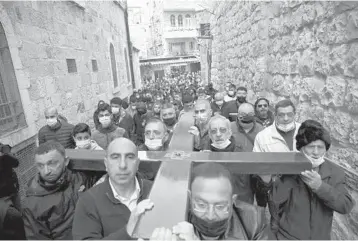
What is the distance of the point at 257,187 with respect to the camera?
2.35 m

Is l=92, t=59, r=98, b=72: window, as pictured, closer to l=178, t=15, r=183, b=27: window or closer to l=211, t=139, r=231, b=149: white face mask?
l=211, t=139, r=231, b=149: white face mask

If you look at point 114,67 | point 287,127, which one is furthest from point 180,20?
point 287,127

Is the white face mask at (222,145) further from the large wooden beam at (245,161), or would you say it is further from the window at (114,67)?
the window at (114,67)

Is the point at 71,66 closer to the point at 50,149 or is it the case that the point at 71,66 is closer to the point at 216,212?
the point at 50,149

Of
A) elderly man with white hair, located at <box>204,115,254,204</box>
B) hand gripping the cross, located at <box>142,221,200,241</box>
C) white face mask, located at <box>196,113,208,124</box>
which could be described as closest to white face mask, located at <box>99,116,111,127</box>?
white face mask, located at <box>196,113,208,124</box>

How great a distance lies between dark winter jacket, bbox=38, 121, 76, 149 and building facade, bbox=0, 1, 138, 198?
15.7 inches

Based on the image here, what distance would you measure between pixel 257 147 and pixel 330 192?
102 cm

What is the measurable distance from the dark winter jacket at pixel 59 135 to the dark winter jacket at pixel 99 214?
2284 mm

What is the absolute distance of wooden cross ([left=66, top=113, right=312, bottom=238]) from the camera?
3.05 ft

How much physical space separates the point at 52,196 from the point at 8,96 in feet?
8.94

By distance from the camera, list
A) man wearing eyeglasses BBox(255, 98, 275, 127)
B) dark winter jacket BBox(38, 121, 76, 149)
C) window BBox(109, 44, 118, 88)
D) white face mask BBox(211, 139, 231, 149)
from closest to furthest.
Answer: white face mask BBox(211, 139, 231, 149) < dark winter jacket BBox(38, 121, 76, 149) < man wearing eyeglasses BBox(255, 98, 275, 127) < window BBox(109, 44, 118, 88)

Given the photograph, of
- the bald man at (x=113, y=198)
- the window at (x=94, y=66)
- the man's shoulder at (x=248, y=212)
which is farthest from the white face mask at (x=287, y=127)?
the window at (x=94, y=66)

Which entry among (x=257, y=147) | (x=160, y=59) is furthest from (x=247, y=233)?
(x=160, y=59)

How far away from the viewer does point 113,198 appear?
4.92ft
